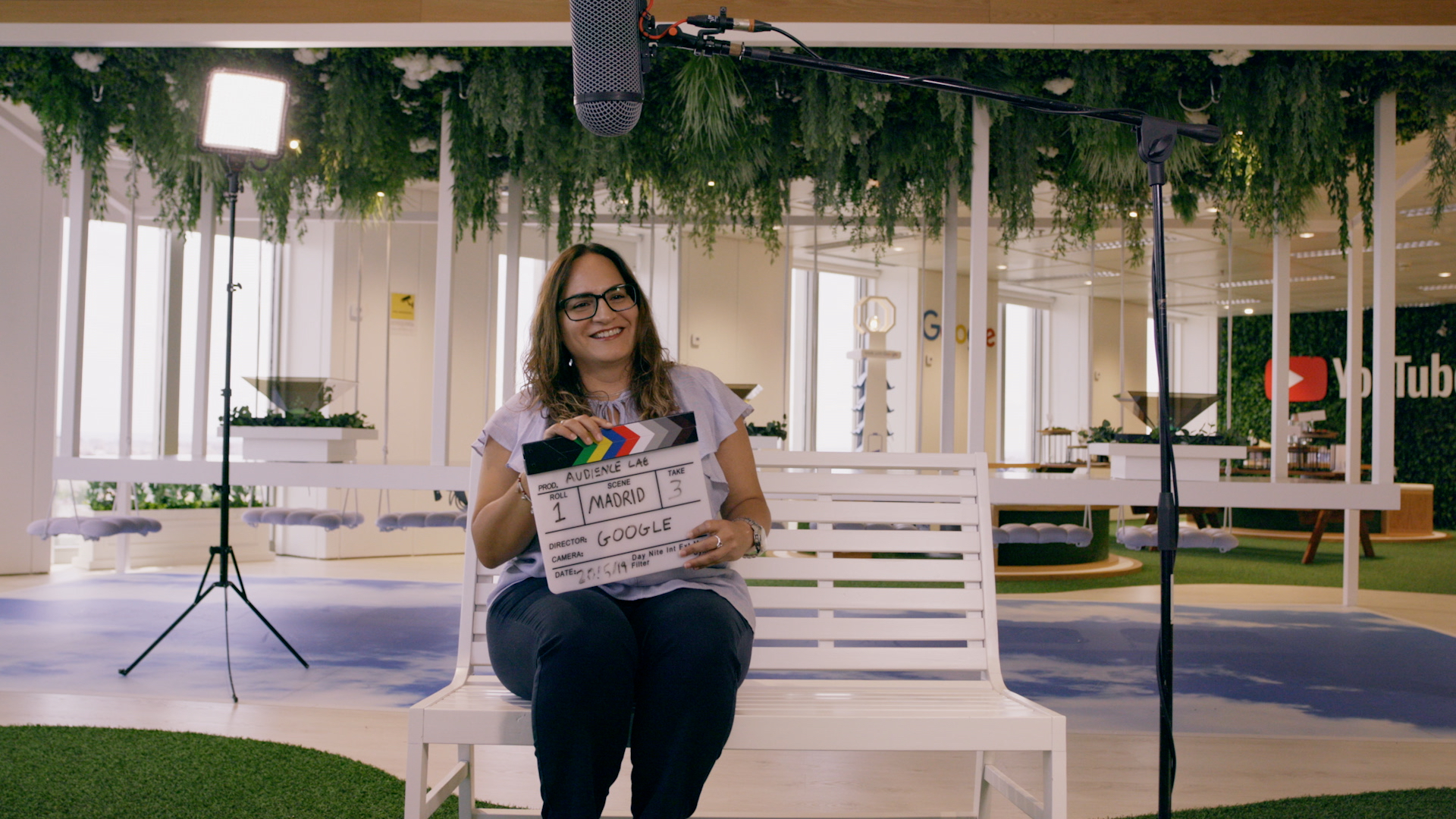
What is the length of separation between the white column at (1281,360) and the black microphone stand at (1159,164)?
3610mm

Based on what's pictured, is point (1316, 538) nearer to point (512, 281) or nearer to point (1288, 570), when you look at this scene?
point (1288, 570)

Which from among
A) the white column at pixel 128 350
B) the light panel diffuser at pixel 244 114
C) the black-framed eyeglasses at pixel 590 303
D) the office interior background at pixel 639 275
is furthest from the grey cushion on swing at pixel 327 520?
the black-framed eyeglasses at pixel 590 303

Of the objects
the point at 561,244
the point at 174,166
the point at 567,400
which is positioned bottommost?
the point at 567,400

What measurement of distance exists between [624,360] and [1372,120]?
3.72 m

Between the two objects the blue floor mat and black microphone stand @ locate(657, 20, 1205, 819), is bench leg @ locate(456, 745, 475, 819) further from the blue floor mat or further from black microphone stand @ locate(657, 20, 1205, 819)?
the blue floor mat

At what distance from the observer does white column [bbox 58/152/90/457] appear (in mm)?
4473

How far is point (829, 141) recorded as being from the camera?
3.94m

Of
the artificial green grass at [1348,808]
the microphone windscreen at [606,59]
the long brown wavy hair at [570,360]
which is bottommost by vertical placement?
the artificial green grass at [1348,808]

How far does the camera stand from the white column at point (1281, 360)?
4.85 meters

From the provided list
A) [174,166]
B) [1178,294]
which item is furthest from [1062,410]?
[174,166]

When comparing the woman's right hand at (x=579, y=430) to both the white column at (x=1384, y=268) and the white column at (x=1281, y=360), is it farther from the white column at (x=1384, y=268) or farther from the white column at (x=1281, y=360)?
the white column at (x=1281, y=360)

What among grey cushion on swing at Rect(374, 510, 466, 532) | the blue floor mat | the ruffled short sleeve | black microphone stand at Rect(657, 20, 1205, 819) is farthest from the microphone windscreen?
grey cushion on swing at Rect(374, 510, 466, 532)

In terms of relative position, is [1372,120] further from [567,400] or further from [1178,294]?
[1178,294]

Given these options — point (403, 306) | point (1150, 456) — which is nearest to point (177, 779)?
point (1150, 456)
